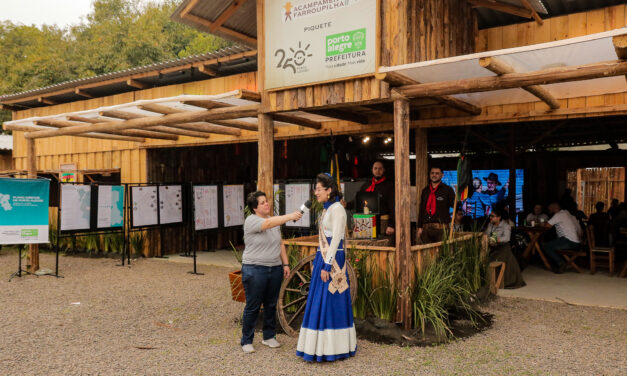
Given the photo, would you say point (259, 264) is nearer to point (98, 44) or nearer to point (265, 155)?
point (265, 155)

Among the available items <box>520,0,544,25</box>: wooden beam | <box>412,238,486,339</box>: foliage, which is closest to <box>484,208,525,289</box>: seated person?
<box>412,238,486,339</box>: foliage

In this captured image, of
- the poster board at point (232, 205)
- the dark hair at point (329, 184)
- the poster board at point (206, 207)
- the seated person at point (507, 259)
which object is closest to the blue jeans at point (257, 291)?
the dark hair at point (329, 184)

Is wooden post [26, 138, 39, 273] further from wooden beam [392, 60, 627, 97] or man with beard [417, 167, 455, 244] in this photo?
wooden beam [392, 60, 627, 97]

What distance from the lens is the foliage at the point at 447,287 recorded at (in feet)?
17.0

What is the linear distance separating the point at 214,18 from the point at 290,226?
12.9 feet

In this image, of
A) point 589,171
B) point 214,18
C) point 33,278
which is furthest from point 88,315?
point 589,171

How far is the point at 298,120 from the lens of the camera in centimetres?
757

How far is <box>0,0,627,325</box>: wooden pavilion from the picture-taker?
457cm

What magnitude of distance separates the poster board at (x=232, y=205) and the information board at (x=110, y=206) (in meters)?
2.30

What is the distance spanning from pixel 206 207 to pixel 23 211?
128 inches

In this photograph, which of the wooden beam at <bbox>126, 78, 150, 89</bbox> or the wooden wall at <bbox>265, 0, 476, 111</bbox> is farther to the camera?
the wooden beam at <bbox>126, 78, 150, 89</bbox>

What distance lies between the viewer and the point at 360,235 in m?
6.25

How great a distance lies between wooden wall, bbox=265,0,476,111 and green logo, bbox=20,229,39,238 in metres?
5.25

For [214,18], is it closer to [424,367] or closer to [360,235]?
[360,235]
